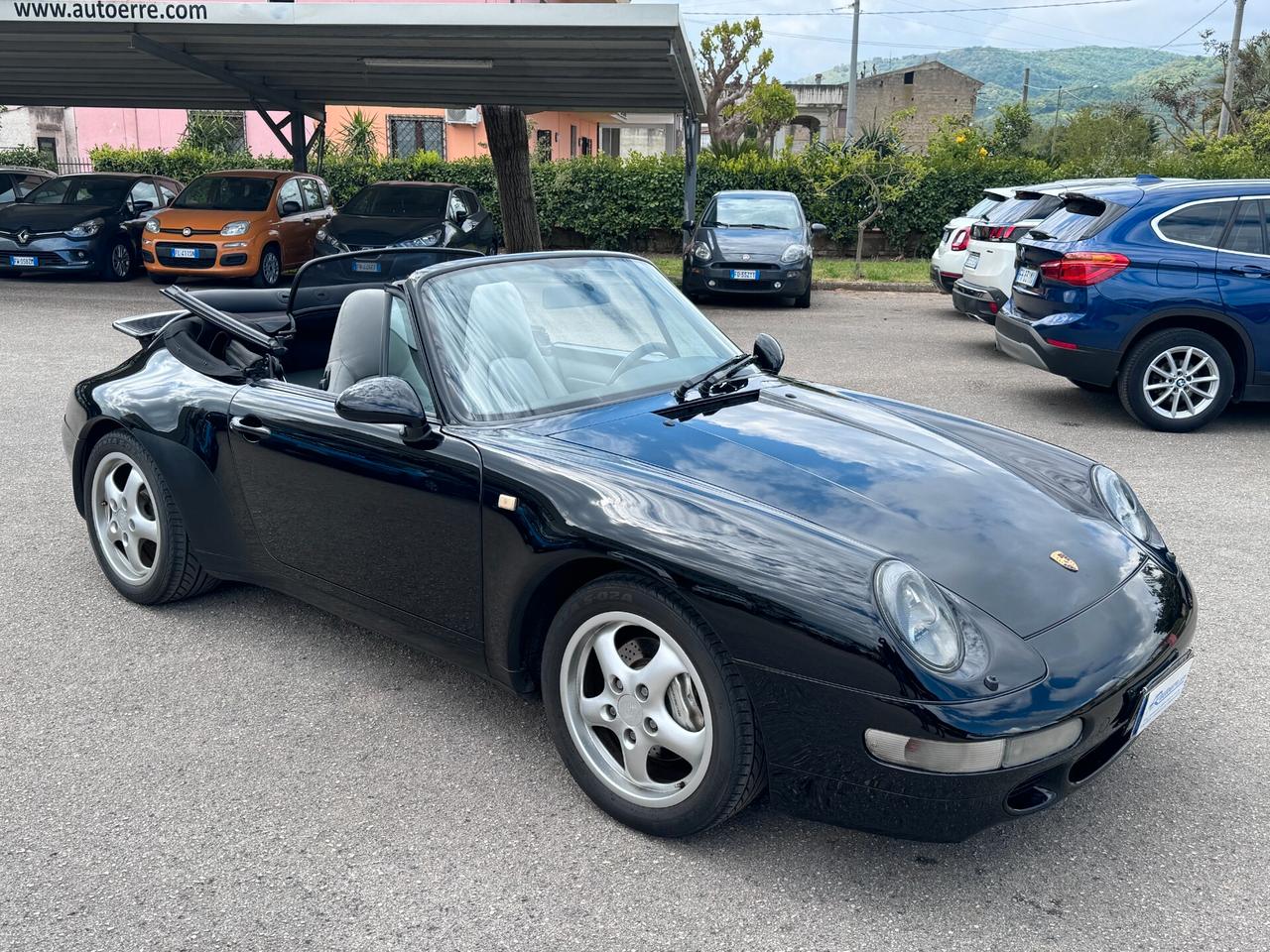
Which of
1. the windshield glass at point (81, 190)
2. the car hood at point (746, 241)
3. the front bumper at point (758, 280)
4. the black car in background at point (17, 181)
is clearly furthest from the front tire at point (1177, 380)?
the black car in background at point (17, 181)

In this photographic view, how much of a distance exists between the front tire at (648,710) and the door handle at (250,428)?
149 centimetres

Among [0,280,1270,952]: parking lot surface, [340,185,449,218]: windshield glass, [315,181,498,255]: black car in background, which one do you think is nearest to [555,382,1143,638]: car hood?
[0,280,1270,952]: parking lot surface

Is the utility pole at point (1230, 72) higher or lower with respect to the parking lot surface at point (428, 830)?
higher

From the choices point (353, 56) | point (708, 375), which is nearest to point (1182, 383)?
point (708, 375)

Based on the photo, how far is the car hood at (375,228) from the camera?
14828 millimetres

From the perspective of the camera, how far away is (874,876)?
110 inches

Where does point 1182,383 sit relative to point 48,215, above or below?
below

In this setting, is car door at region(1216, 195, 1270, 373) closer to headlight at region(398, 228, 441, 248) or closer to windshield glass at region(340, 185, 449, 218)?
headlight at region(398, 228, 441, 248)

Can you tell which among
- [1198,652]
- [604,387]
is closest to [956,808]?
[604,387]

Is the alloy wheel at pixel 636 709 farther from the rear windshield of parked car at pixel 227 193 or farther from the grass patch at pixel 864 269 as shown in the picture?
the rear windshield of parked car at pixel 227 193

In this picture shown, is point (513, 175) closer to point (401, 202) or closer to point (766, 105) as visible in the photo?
point (401, 202)

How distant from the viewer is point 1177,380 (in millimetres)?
7969

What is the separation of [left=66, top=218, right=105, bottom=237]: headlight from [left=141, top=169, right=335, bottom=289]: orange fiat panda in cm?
73

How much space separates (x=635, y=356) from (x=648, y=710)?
1457mm
